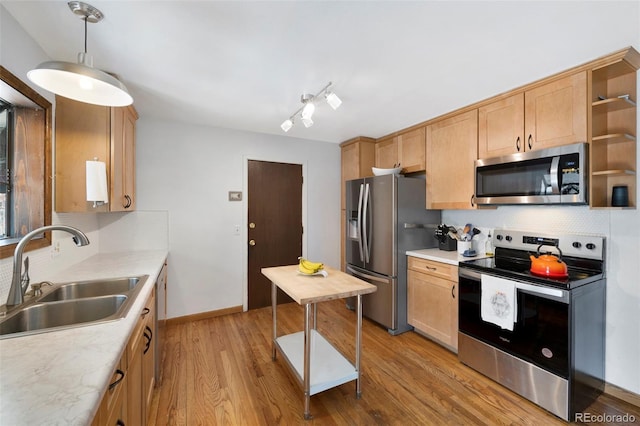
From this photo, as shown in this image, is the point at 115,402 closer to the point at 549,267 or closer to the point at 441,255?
the point at 549,267

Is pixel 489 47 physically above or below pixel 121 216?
above

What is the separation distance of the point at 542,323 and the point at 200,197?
3416 mm

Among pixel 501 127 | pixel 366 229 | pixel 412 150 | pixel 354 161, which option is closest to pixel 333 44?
pixel 501 127

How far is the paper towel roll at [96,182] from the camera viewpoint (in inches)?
70.7

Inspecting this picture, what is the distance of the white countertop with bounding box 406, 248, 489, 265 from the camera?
244 cm

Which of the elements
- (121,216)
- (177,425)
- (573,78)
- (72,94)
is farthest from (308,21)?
(121,216)

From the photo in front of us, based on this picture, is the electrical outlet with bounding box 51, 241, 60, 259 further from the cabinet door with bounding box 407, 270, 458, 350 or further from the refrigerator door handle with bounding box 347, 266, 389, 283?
the cabinet door with bounding box 407, 270, 458, 350

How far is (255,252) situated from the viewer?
3543 millimetres

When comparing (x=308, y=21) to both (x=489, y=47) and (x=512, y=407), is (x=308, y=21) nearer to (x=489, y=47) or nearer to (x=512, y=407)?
(x=489, y=47)

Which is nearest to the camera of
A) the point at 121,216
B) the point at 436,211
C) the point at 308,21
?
the point at 308,21

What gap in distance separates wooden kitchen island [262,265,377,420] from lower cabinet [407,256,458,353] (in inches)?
41.3

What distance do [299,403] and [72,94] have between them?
228 centimetres

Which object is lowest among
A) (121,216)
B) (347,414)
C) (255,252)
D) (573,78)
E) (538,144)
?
(347,414)

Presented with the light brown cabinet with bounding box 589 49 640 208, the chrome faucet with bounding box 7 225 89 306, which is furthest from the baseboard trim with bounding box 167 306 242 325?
the light brown cabinet with bounding box 589 49 640 208
